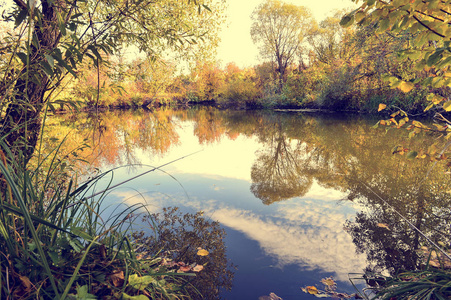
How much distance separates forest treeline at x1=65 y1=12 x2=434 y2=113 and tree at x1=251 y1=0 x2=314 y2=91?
822 millimetres

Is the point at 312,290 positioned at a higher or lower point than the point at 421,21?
lower

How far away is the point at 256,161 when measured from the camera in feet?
26.0

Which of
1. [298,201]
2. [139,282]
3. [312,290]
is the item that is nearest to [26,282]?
[139,282]

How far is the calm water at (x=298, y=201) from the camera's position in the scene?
287 cm

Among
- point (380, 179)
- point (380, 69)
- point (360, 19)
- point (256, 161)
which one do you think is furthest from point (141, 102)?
point (360, 19)

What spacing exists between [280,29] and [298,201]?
1333 inches

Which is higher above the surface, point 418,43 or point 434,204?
point 418,43

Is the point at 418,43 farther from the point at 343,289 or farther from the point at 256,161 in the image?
the point at 256,161

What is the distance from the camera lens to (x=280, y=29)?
33719 mm

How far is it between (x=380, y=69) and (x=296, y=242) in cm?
1589

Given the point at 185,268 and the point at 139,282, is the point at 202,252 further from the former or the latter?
the point at 139,282

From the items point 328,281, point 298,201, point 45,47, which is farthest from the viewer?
point 298,201

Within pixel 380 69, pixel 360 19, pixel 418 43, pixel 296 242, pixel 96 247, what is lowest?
pixel 296 242

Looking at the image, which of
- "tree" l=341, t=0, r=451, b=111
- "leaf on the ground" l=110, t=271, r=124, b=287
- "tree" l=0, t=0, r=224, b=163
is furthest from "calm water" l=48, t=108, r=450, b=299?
"tree" l=341, t=0, r=451, b=111
